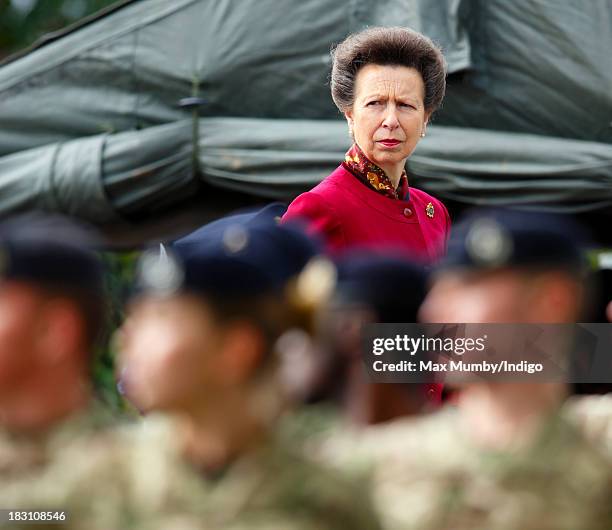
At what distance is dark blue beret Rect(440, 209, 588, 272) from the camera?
2.18 m

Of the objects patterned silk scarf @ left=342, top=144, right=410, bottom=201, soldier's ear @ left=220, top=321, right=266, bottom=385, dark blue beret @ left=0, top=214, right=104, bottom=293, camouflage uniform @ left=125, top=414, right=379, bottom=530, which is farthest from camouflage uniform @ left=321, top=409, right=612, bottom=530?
patterned silk scarf @ left=342, top=144, right=410, bottom=201

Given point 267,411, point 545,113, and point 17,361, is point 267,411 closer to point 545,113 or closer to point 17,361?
point 17,361

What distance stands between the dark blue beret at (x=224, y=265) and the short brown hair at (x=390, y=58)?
1.08 m

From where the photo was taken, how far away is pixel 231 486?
204 cm

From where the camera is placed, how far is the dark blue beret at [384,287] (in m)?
2.56

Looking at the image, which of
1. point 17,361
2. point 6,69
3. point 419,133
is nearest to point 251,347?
point 17,361

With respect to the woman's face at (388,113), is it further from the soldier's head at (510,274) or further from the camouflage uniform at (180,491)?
the camouflage uniform at (180,491)

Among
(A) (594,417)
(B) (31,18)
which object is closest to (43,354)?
(A) (594,417)

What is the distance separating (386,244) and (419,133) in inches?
12.2

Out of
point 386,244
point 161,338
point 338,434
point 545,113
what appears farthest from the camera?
point 545,113

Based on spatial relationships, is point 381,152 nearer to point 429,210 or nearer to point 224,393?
point 429,210

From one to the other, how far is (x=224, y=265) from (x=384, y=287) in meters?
0.55

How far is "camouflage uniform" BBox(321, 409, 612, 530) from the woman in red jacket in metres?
0.77

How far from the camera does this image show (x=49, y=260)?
2188 millimetres
